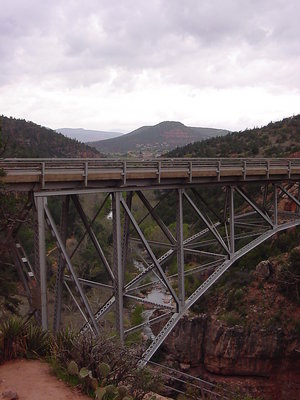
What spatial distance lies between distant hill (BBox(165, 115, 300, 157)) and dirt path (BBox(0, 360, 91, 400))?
30.8m

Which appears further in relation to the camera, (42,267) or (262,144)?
(262,144)

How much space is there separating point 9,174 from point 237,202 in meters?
25.5

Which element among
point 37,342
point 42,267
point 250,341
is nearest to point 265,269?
point 250,341

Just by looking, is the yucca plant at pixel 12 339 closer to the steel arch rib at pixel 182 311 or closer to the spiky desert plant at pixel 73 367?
the spiky desert plant at pixel 73 367

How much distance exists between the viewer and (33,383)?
256 inches

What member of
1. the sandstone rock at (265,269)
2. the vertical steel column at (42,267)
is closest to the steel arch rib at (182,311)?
the vertical steel column at (42,267)

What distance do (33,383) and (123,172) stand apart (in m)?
5.11

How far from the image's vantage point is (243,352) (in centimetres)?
2047

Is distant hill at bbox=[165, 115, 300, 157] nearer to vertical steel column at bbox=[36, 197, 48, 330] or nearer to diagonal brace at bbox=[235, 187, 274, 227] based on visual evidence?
diagonal brace at bbox=[235, 187, 274, 227]

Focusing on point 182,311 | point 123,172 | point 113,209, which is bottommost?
point 182,311

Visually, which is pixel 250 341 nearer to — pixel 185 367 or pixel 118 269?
pixel 185 367

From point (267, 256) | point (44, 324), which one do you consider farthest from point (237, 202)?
point (44, 324)

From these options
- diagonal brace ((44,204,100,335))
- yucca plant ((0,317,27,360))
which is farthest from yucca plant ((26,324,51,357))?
diagonal brace ((44,204,100,335))

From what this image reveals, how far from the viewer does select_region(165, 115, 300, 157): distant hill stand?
1566 inches
